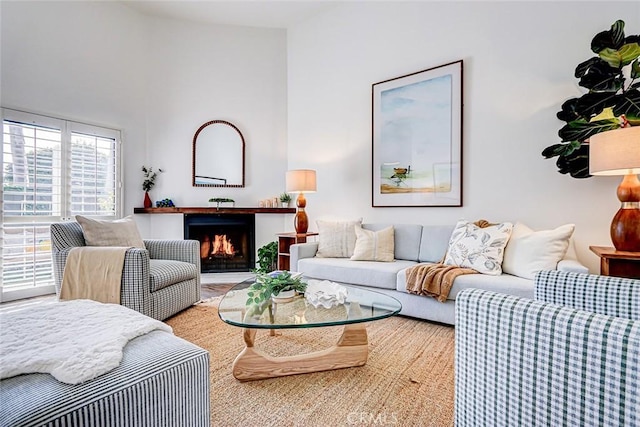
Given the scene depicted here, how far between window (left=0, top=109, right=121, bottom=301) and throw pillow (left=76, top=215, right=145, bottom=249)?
1246 millimetres

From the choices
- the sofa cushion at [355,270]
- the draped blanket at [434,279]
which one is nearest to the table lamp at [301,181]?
the sofa cushion at [355,270]

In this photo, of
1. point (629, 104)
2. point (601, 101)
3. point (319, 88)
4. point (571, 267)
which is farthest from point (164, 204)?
point (629, 104)

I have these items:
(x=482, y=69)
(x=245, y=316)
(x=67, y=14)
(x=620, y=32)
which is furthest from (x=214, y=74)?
(x=620, y=32)

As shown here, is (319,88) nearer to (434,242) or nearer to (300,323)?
(434,242)

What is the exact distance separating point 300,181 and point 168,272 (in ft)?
5.81

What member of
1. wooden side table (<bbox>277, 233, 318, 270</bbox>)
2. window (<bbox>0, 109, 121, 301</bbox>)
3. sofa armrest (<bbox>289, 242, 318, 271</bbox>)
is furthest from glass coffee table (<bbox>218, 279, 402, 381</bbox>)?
window (<bbox>0, 109, 121, 301</bbox>)

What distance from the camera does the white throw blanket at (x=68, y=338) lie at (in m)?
1.01

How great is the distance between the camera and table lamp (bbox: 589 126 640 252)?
1.98m

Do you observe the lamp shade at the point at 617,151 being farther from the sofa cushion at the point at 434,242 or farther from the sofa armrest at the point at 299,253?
the sofa armrest at the point at 299,253

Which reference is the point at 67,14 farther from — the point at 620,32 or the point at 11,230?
the point at 620,32

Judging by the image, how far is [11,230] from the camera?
11.0 ft

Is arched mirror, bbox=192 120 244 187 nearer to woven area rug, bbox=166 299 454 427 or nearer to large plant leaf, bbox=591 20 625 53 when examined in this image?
woven area rug, bbox=166 299 454 427

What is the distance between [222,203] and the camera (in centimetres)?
466

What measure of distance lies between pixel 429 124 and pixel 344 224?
139cm
